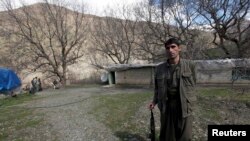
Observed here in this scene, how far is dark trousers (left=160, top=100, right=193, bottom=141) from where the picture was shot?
454cm

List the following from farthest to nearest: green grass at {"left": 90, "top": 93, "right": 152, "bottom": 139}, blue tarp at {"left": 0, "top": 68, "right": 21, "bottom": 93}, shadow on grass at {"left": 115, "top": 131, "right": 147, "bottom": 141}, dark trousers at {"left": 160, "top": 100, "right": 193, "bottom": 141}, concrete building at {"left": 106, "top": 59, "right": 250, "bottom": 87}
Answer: concrete building at {"left": 106, "top": 59, "right": 250, "bottom": 87}
blue tarp at {"left": 0, "top": 68, "right": 21, "bottom": 93}
green grass at {"left": 90, "top": 93, "right": 152, "bottom": 139}
shadow on grass at {"left": 115, "top": 131, "right": 147, "bottom": 141}
dark trousers at {"left": 160, "top": 100, "right": 193, "bottom": 141}

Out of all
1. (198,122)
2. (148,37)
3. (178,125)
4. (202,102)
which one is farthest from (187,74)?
(148,37)

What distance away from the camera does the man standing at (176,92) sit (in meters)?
4.45

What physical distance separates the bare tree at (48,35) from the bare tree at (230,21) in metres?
16.1

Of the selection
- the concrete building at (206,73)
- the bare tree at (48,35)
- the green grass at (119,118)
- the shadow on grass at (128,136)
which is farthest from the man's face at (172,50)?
the bare tree at (48,35)

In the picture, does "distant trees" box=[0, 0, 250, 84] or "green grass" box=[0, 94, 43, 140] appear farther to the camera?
"distant trees" box=[0, 0, 250, 84]

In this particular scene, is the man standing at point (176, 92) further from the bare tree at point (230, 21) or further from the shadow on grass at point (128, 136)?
the bare tree at point (230, 21)

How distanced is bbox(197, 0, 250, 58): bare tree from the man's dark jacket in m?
16.0

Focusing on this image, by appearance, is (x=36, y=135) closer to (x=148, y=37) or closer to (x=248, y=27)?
(x=248, y=27)

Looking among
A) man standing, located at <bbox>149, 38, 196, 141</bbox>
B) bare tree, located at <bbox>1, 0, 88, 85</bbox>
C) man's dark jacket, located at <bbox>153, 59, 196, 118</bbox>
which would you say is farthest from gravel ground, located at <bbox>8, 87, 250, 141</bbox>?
bare tree, located at <bbox>1, 0, 88, 85</bbox>

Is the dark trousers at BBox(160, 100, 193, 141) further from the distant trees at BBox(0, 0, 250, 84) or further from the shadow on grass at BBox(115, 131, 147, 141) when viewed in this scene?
the distant trees at BBox(0, 0, 250, 84)

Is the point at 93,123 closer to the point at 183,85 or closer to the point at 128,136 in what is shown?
the point at 128,136

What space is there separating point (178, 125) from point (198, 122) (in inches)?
161

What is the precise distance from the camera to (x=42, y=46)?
30.0 metres
